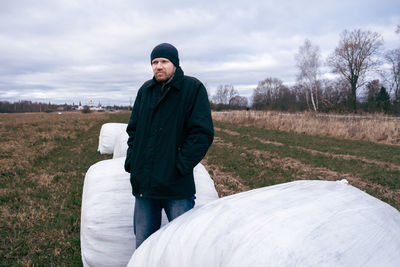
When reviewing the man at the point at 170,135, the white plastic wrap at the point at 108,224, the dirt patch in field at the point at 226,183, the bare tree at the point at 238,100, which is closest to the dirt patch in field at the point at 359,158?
the dirt patch in field at the point at 226,183

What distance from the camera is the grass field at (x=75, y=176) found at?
11.0 ft

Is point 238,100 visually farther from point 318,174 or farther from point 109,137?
point 318,174

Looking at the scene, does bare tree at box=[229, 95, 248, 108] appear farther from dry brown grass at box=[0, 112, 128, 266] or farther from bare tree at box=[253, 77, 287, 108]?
dry brown grass at box=[0, 112, 128, 266]

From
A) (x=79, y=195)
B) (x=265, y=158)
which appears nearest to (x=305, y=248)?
(x=79, y=195)

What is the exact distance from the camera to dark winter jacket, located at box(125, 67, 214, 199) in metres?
1.99

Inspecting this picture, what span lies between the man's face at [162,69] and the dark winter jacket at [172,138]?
55 mm

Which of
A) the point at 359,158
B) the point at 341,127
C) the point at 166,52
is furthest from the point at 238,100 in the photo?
the point at 166,52

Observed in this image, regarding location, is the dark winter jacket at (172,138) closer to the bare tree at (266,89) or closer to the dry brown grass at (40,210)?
the dry brown grass at (40,210)

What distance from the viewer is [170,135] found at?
6.57 ft

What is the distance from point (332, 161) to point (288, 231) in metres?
8.44

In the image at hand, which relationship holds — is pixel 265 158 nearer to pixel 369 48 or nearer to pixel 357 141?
pixel 357 141

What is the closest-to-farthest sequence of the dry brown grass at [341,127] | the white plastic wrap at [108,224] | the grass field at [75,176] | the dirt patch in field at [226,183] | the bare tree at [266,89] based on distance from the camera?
the white plastic wrap at [108,224], the grass field at [75,176], the dirt patch in field at [226,183], the dry brown grass at [341,127], the bare tree at [266,89]

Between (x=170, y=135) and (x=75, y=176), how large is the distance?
17.1ft

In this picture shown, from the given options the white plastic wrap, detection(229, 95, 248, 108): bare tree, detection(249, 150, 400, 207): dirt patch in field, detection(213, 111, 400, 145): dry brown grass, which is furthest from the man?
detection(229, 95, 248, 108): bare tree
